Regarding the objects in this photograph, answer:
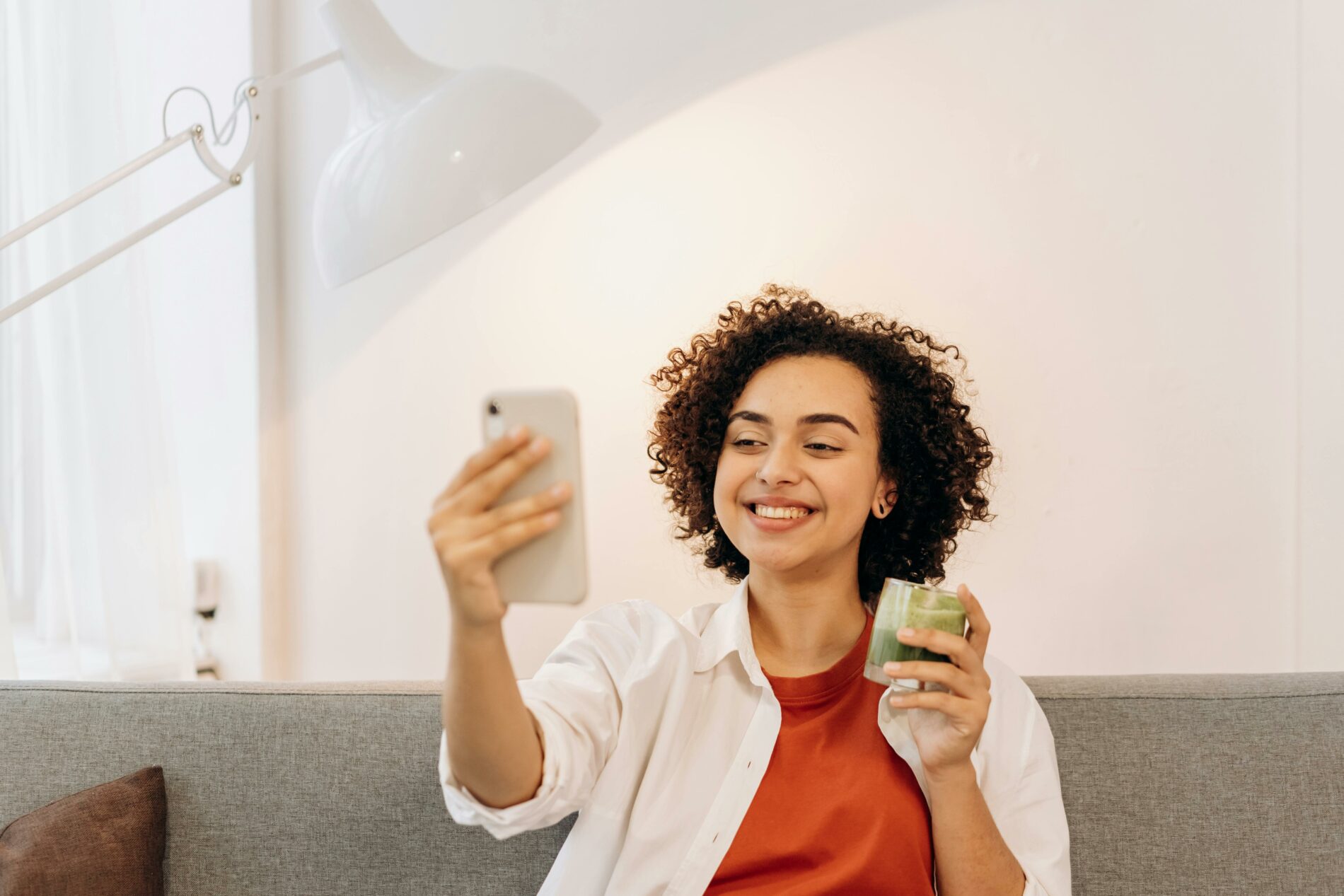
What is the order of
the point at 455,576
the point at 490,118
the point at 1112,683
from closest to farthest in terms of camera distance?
the point at 455,576
the point at 490,118
the point at 1112,683

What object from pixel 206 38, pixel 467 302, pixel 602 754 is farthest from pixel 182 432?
pixel 602 754

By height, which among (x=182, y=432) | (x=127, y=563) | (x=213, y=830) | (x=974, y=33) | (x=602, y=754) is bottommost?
(x=213, y=830)

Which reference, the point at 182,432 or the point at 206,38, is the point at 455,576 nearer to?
the point at 182,432

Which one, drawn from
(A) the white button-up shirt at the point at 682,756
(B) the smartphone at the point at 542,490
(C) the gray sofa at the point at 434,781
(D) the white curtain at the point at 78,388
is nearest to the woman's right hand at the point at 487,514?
(B) the smartphone at the point at 542,490

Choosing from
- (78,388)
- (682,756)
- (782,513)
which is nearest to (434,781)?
(682,756)

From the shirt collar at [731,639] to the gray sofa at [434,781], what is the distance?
30 cm

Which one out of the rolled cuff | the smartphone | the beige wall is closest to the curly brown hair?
the beige wall

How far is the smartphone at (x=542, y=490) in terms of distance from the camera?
85 centimetres

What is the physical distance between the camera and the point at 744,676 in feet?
4.64

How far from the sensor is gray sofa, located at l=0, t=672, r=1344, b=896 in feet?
4.68

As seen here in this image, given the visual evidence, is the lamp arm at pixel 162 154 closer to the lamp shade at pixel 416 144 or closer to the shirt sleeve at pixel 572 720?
the lamp shade at pixel 416 144

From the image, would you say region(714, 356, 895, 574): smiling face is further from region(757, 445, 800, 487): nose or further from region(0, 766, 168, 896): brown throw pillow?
region(0, 766, 168, 896): brown throw pillow

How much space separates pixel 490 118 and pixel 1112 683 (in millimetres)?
1097

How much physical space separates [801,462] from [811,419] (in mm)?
62
